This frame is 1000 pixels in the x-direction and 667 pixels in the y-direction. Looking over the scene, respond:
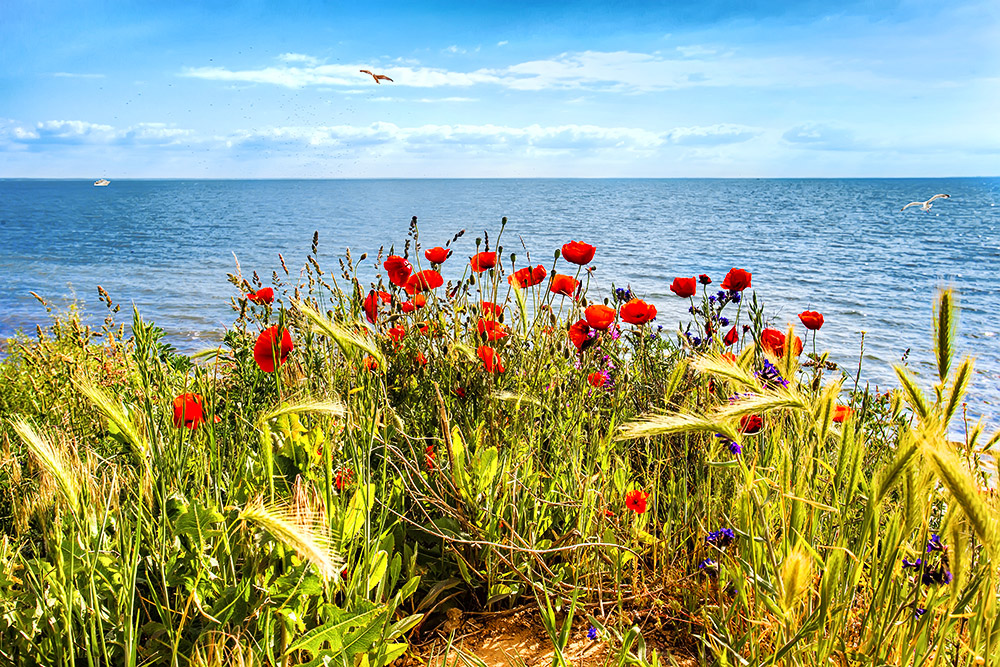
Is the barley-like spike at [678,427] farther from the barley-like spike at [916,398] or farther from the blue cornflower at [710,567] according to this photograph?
the blue cornflower at [710,567]

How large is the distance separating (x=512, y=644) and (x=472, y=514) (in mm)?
345

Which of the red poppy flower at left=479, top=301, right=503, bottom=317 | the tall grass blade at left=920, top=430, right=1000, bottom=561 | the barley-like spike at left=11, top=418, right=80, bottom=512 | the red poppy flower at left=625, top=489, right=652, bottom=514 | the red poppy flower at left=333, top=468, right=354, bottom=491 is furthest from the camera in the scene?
the red poppy flower at left=479, top=301, right=503, bottom=317

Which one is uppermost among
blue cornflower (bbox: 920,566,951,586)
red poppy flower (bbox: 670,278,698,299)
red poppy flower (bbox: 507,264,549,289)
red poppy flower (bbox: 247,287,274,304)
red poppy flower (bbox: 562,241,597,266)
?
red poppy flower (bbox: 562,241,597,266)

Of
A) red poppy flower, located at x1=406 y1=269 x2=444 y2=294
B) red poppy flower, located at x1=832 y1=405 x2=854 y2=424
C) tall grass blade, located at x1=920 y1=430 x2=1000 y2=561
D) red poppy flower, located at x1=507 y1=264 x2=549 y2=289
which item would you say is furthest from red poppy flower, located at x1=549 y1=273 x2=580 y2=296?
tall grass blade, located at x1=920 y1=430 x2=1000 y2=561

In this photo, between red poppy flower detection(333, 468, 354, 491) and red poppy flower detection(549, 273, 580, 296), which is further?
red poppy flower detection(549, 273, 580, 296)

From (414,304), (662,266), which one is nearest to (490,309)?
(414,304)

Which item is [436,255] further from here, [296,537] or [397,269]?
[296,537]

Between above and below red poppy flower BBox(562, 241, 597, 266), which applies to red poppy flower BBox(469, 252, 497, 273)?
below

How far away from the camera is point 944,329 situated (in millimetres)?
1195

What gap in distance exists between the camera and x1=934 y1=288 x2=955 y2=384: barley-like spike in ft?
3.90

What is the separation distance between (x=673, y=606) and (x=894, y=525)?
2.52 ft

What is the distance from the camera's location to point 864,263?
18188 millimetres

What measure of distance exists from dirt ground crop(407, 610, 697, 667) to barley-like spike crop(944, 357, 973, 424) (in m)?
0.89

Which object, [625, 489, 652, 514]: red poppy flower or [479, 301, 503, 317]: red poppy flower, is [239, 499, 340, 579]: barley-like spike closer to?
[625, 489, 652, 514]: red poppy flower
